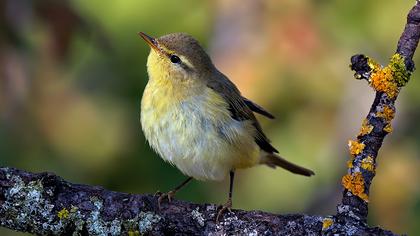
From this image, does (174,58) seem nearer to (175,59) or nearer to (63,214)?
(175,59)

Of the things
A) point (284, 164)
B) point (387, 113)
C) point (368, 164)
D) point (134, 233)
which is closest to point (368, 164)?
point (368, 164)

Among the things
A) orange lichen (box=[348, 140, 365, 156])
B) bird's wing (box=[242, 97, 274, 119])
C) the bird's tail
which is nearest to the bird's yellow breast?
bird's wing (box=[242, 97, 274, 119])

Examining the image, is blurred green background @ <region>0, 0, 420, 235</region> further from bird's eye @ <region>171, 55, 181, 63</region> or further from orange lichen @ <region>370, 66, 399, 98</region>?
orange lichen @ <region>370, 66, 399, 98</region>

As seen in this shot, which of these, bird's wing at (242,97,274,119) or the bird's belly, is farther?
bird's wing at (242,97,274,119)

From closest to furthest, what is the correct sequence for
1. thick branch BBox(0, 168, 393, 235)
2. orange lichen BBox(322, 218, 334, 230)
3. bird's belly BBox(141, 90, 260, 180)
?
orange lichen BBox(322, 218, 334, 230)
thick branch BBox(0, 168, 393, 235)
bird's belly BBox(141, 90, 260, 180)

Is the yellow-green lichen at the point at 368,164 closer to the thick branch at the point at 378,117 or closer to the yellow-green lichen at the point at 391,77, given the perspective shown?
the thick branch at the point at 378,117

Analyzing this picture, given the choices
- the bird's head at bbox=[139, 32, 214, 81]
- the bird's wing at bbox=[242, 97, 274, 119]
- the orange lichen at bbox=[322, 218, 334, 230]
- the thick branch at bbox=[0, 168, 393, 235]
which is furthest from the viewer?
the bird's wing at bbox=[242, 97, 274, 119]
